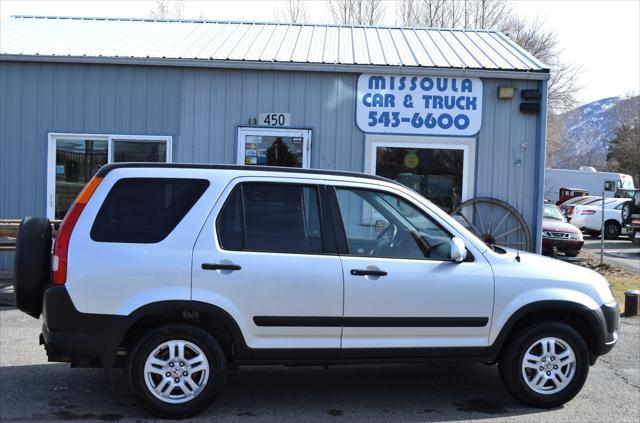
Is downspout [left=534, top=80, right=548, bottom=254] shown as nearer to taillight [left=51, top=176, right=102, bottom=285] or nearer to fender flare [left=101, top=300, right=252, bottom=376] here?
fender flare [left=101, top=300, right=252, bottom=376]

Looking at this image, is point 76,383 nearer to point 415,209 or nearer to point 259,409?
point 259,409

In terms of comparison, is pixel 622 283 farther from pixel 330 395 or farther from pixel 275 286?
pixel 275 286

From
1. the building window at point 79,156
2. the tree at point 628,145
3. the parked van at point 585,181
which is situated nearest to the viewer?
the building window at point 79,156

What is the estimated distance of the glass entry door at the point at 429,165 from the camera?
1039 cm

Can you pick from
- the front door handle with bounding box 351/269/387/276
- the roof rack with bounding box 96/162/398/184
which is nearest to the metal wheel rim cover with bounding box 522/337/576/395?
the front door handle with bounding box 351/269/387/276

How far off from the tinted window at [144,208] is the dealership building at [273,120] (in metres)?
5.55

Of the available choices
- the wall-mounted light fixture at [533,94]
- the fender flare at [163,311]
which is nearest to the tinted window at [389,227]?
the fender flare at [163,311]

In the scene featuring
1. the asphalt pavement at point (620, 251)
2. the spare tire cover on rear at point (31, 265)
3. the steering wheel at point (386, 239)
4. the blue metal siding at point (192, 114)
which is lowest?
the asphalt pavement at point (620, 251)

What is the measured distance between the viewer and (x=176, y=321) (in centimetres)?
484

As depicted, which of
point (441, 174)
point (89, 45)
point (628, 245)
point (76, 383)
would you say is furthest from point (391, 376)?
point (628, 245)

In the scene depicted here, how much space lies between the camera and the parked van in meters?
33.7

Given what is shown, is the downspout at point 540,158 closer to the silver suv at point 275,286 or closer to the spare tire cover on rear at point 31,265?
the silver suv at point 275,286

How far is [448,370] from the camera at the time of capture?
20.6 ft

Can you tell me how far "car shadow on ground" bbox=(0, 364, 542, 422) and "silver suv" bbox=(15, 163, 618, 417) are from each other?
0.38m
